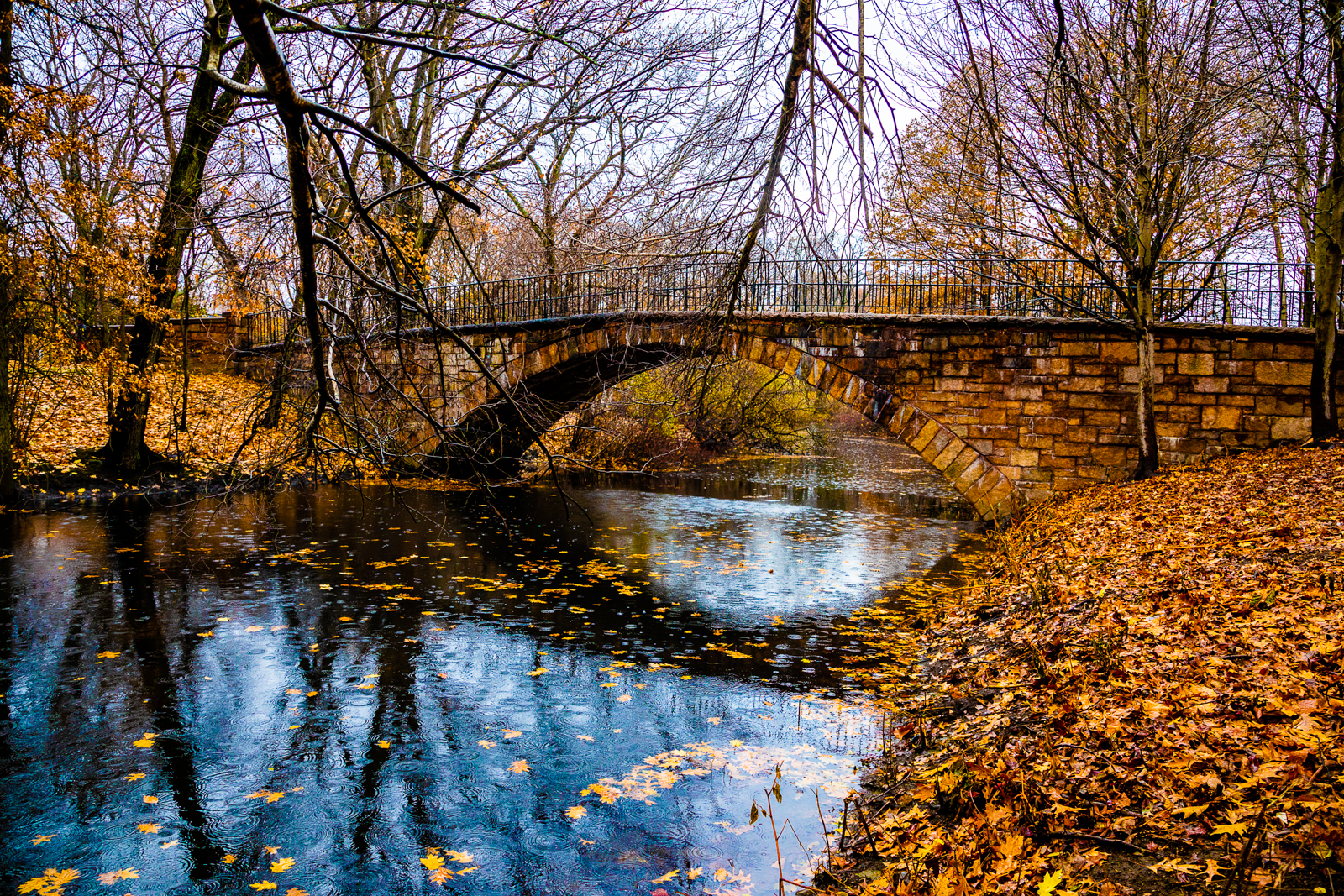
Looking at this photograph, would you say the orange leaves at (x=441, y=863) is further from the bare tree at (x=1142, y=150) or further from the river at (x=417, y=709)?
the bare tree at (x=1142, y=150)

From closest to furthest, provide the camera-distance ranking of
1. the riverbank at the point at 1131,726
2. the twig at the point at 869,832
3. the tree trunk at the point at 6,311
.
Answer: the riverbank at the point at 1131,726
the twig at the point at 869,832
the tree trunk at the point at 6,311

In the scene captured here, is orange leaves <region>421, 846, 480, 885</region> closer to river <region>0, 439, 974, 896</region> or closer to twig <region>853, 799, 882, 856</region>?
river <region>0, 439, 974, 896</region>

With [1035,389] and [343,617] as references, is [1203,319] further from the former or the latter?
[343,617]

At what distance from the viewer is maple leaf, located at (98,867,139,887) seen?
3.49m

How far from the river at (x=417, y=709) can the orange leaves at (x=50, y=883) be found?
30 millimetres

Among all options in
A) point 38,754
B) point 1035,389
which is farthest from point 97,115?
point 1035,389

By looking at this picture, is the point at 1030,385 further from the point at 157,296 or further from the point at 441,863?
the point at 157,296

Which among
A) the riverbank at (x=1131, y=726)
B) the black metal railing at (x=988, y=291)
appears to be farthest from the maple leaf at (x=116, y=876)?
the black metal railing at (x=988, y=291)

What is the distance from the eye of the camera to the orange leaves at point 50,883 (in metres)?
3.41

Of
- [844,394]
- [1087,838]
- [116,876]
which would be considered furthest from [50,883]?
[844,394]

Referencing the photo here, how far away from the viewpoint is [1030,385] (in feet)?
36.0

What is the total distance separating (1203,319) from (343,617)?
36.7 ft

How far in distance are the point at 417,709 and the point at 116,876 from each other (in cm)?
203

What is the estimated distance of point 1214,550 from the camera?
19.0 ft
